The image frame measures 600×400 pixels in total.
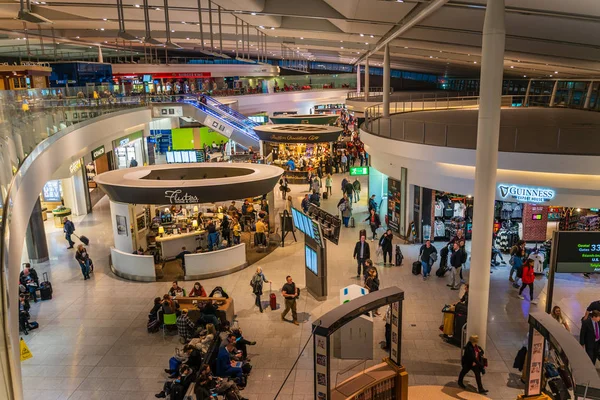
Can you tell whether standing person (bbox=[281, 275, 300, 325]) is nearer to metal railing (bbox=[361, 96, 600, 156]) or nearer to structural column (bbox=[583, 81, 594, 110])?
metal railing (bbox=[361, 96, 600, 156])

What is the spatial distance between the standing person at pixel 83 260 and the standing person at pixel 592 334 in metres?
12.9

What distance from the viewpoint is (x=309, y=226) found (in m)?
13.3

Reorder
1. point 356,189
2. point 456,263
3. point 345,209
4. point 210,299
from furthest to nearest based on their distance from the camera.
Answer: point 356,189, point 345,209, point 456,263, point 210,299

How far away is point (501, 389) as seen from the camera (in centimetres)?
899

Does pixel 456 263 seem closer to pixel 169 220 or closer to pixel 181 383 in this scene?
pixel 181 383

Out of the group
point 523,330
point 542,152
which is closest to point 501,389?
point 523,330

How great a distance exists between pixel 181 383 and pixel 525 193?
9.55 meters

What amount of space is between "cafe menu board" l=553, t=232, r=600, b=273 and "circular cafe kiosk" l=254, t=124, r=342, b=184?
56.7 ft

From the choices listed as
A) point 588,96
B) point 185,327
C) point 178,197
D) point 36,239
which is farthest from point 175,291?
point 588,96

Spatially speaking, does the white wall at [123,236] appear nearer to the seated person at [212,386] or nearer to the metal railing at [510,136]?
the seated person at [212,386]

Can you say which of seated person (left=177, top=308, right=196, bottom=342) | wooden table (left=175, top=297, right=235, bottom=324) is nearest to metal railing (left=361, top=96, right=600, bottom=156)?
wooden table (left=175, top=297, right=235, bottom=324)

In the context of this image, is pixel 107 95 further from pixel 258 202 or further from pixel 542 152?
pixel 542 152

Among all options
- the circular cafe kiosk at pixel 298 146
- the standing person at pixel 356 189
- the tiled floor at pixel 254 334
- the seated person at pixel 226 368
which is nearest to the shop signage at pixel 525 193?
the tiled floor at pixel 254 334

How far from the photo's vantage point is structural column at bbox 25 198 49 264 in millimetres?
16516
